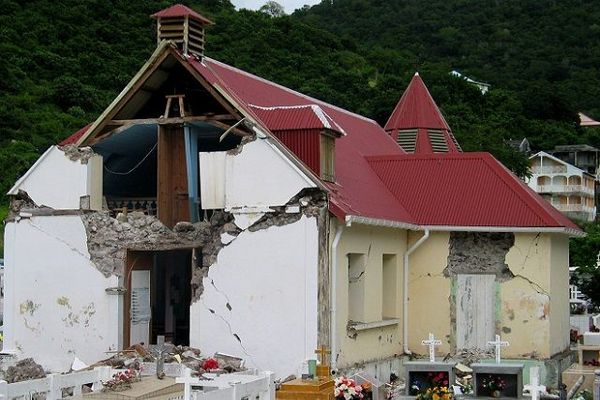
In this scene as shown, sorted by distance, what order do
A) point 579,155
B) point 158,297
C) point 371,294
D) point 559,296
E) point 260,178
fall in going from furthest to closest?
1. point 579,155
2. point 559,296
3. point 158,297
4. point 371,294
5. point 260,178

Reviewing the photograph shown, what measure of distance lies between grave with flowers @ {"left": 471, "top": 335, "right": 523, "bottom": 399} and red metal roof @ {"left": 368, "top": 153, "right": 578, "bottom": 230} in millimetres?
5822

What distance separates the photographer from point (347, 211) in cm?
2122

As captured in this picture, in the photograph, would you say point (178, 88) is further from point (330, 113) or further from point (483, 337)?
point (483, 337)

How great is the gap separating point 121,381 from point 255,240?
178 inches

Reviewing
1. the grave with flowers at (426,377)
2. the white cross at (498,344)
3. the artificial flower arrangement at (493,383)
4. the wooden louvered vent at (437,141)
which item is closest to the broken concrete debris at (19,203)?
the grave with flowers at (426,377)

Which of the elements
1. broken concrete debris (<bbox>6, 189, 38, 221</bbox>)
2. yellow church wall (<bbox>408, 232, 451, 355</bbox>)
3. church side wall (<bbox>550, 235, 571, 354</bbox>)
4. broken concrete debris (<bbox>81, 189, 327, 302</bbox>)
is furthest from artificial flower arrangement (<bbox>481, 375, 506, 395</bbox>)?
broken concrete debris (<bbox>6, 189, 38, 221</bbox>)

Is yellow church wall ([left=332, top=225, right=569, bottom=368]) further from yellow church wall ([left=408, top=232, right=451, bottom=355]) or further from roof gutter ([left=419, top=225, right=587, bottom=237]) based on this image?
roof gutter ([left=419, top=225, right=587, bottom=237])

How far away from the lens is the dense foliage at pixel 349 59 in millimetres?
59812

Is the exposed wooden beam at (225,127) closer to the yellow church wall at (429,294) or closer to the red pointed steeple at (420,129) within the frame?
the yellow church wall at (429,294)

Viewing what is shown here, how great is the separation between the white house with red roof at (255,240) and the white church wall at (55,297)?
34 millimetres

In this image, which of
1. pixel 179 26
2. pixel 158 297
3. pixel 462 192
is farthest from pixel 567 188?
pixel 179 26

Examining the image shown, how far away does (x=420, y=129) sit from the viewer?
112ft

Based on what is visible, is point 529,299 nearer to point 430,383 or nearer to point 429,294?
point 429,294

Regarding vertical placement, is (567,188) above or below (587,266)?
above
